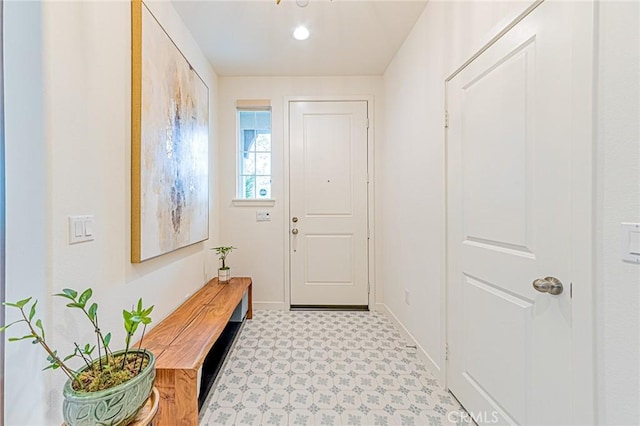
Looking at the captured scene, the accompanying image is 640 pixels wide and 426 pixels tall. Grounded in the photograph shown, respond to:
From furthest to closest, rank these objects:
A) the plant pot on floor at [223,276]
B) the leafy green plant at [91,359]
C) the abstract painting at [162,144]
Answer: the plant pot on floor at [223,276] → the abstract painting at [162,144] → the leafy green plant at [91,359]

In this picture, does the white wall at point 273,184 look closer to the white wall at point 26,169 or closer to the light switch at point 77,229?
the light switch at point 77,229

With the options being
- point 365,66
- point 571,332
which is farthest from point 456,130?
point 365,66

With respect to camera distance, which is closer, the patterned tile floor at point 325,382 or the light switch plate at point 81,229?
the light switch plate at point 81,229

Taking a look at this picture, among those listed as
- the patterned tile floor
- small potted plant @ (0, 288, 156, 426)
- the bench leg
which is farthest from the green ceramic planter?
the patterned tile floor

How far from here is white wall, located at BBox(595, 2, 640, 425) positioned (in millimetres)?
809

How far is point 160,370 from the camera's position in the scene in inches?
52.5

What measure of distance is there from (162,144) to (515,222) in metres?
1.99

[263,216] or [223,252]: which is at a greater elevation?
[263,216]

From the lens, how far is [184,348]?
1.52 m

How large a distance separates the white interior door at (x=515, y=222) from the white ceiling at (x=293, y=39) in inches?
39.6

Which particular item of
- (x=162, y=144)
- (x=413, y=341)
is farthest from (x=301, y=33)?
(x=413, y=341)

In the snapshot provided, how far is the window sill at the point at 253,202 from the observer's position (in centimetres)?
317

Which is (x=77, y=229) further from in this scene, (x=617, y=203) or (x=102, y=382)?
(x=617, y=203)

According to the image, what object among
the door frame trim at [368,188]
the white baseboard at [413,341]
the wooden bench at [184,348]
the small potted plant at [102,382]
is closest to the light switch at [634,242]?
the white baseboard at [413,341]
